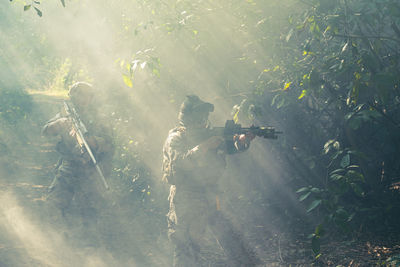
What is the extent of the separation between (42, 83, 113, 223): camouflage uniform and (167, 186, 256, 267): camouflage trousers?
2.51 m

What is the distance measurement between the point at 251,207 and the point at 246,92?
2289 millimetres

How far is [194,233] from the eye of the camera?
16.4ft

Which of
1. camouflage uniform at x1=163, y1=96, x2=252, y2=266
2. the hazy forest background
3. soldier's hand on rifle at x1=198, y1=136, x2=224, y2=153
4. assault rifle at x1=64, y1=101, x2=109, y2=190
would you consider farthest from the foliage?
soldier's hand on rifle at x1=198, y1=136, x2=224, y2=153

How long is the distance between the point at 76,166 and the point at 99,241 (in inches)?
66.0

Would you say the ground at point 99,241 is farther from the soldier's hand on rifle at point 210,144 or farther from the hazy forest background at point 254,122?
the soldier's hand on rifle at point 210,144

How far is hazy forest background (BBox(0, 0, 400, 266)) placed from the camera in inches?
142

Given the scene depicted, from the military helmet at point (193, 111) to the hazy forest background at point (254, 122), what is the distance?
0.55 meters

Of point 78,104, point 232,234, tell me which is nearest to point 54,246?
point 78,104

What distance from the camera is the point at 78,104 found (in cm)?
676

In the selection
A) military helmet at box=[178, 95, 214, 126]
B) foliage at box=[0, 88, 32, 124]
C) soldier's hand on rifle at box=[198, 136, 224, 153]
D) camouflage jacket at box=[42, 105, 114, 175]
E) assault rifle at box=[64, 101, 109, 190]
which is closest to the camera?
soldier's hand on rifle at box=[198, 136, 224, 153]

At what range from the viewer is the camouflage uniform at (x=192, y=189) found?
4715mm

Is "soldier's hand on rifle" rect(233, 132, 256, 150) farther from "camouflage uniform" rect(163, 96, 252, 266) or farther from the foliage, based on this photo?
the foliage

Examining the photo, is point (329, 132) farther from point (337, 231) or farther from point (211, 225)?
point (211, 225)

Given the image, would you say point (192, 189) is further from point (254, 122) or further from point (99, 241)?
point (99, 241)
